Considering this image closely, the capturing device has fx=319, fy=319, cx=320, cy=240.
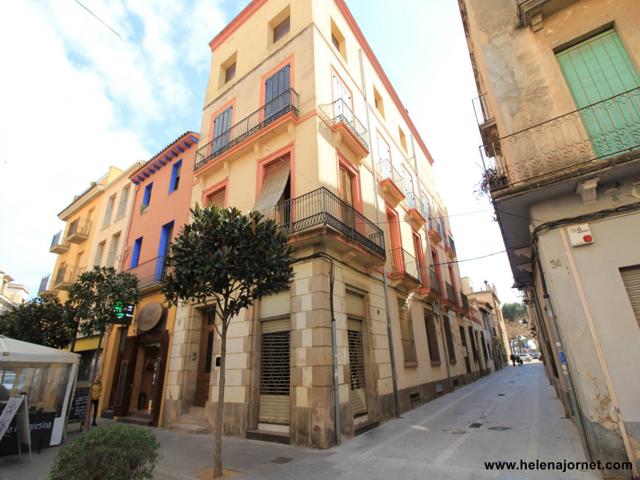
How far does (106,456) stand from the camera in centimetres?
369

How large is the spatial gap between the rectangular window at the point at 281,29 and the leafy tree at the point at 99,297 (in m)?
10.9

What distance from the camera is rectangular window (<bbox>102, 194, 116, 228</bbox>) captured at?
1865cm

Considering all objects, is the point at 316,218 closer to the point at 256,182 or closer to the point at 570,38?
the point at 256,182

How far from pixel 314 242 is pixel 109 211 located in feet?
54.0

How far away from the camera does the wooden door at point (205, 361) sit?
1034cm

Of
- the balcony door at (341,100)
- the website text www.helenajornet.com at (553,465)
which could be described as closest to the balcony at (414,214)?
the balcony door at (341,100)

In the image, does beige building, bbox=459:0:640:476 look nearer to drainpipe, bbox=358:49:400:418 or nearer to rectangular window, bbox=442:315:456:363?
drainpipe, bbox=358:49:400:418

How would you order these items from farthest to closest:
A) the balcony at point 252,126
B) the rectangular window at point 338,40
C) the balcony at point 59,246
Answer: the balcony at point 59,246, the rectangular window at point 338,40, the balcony at point 252,126

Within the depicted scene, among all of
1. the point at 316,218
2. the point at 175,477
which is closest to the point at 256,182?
the point at 316,218

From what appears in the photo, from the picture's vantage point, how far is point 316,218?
8422mm

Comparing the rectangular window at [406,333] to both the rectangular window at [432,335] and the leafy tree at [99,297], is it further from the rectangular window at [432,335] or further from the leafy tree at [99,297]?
the leafy tree at [99,297]

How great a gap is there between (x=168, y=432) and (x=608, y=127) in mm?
12864

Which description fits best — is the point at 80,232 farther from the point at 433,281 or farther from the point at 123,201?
the point at 433,281

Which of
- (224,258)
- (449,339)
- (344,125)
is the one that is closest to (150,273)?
(224,258)
